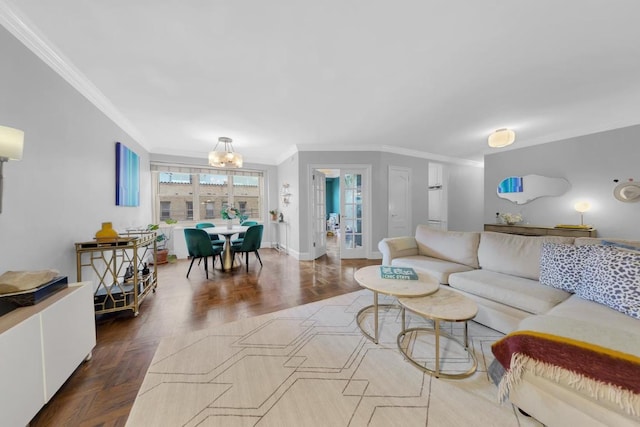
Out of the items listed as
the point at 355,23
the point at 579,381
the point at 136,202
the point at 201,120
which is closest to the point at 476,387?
the point at 579,381

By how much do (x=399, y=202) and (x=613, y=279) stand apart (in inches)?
144

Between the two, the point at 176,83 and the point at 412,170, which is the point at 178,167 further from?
the point at 412,170

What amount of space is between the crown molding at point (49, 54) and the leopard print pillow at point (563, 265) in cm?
443

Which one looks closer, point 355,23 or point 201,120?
point 355,23

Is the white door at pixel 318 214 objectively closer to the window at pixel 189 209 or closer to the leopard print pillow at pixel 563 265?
the window at pixel 189 209

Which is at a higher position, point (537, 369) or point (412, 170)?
point (412, 170)

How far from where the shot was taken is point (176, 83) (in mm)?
2330

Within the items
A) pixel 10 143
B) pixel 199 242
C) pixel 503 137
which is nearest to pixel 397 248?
pixel 503 137

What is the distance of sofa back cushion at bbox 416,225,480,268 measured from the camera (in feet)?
8.63

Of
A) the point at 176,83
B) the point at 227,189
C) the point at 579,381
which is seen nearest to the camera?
the point at 579,381

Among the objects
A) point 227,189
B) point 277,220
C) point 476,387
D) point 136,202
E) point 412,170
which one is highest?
point 412,170

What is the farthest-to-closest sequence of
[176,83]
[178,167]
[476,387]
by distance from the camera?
[178,167], [176,83], [476,387]

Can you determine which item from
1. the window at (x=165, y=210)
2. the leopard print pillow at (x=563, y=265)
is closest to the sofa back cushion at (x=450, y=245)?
the leopard print pillow at (x=563, y=265)

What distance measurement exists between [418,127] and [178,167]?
203 inches
